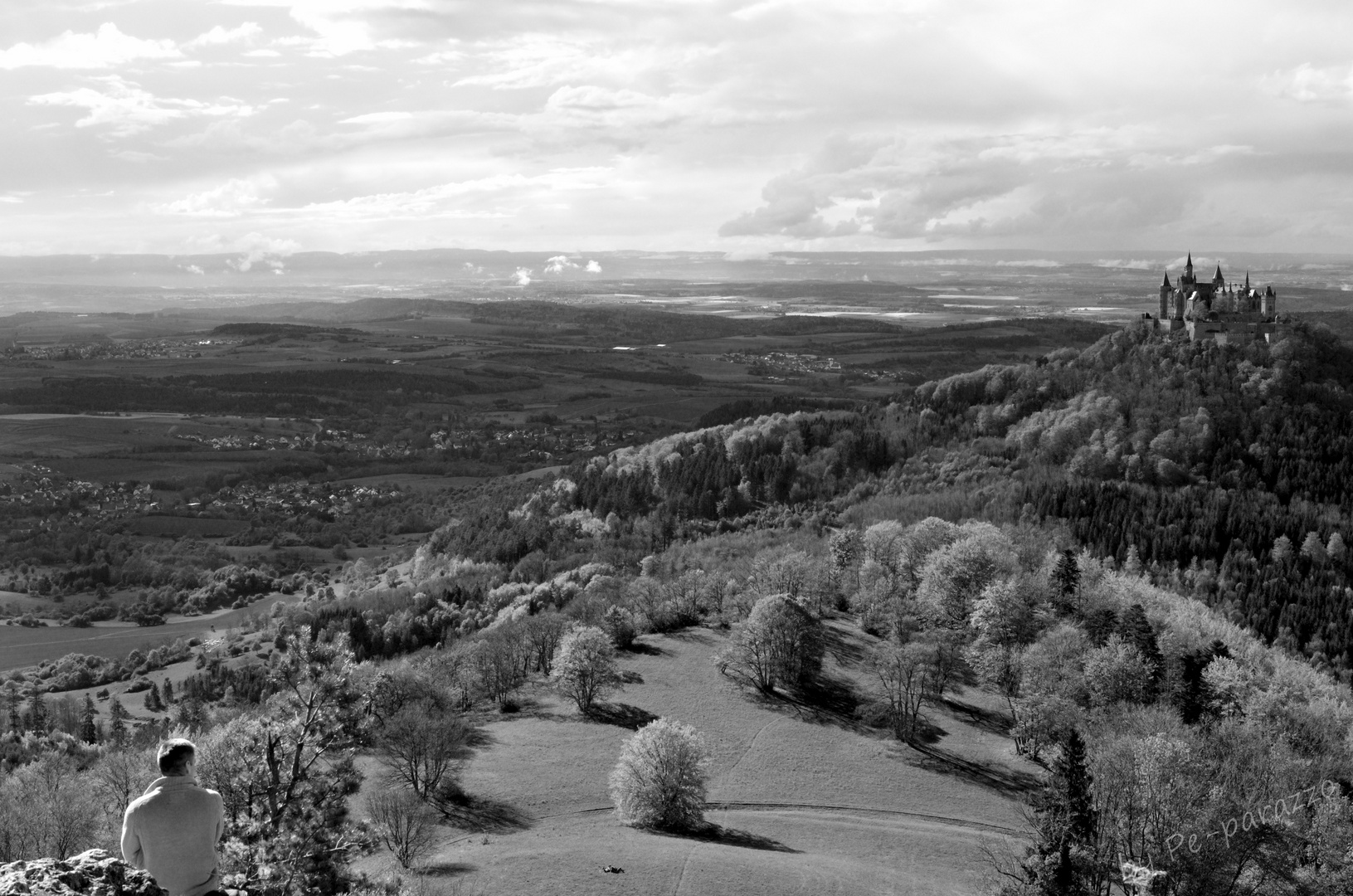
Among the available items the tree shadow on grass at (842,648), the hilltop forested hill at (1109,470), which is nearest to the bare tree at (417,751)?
the tree shadow on grass at (842,648)

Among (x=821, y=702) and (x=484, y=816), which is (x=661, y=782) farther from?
(x=821, y=702)

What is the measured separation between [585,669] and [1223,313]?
89.8 meters

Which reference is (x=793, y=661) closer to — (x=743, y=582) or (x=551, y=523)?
(x=743, y=582)

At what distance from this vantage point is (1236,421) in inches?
4144

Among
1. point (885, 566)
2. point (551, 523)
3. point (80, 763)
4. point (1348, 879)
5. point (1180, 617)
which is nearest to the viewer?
point (1348, 879)

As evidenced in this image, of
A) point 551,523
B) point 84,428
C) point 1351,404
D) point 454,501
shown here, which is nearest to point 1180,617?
point 1351,404

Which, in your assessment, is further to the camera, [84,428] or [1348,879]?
[84,428]

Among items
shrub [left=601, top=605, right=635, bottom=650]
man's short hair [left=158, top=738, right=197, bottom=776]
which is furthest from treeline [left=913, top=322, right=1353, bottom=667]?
man's short hair [left=158, top=738, right=197, bottom=776]

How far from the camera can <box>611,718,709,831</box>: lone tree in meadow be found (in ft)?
149

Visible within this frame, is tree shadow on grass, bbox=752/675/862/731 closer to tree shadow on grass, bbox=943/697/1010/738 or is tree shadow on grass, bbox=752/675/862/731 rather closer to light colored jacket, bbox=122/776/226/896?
Answer: tree shadow on grass, bbox=943/697/1010/738

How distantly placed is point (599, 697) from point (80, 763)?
92.5 ft

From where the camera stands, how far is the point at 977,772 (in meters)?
50.6

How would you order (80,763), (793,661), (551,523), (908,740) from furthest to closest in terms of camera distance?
(551,523)
(793,661)
(80,763)
(908,740)

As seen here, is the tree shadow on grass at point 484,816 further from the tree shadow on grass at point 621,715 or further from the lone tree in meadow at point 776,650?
the lone tree in meadow at point 776,650
